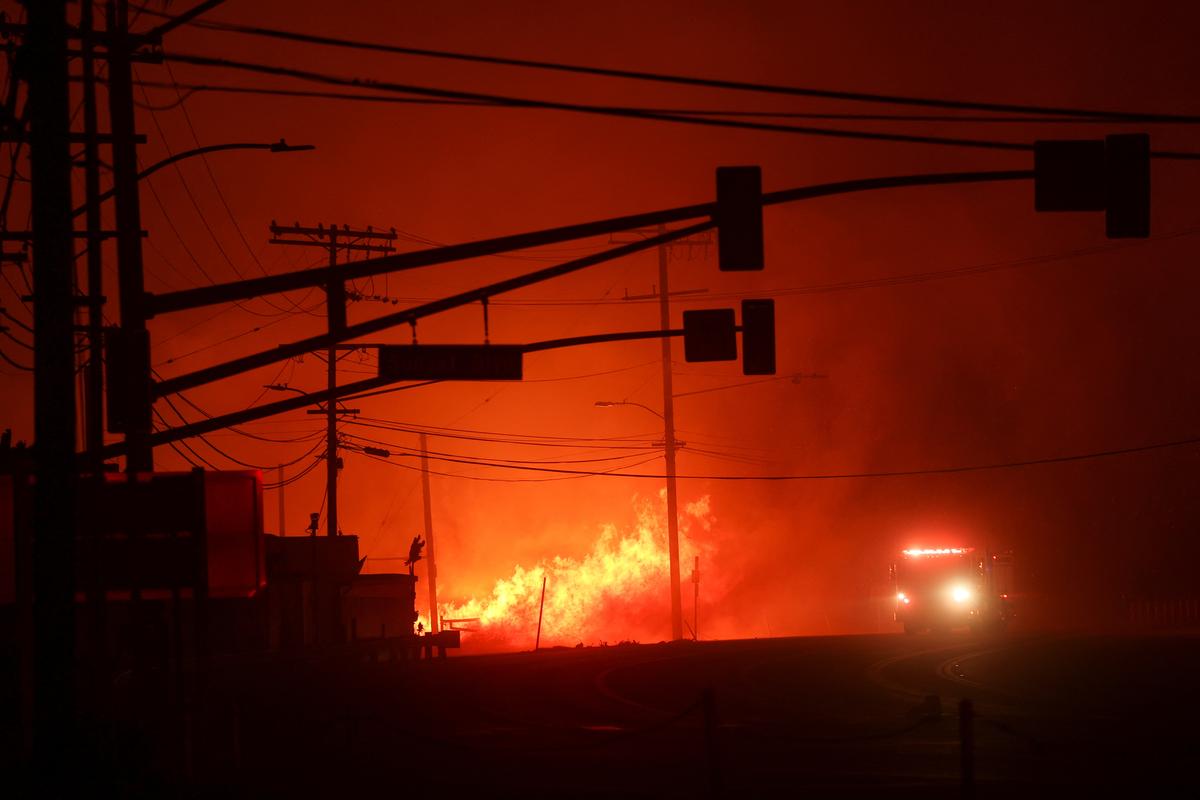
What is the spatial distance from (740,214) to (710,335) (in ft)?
13.2

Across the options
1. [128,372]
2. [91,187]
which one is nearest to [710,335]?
[128,372]

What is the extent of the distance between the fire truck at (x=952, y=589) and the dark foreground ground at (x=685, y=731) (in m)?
12.1

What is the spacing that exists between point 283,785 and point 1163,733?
12.5 meters

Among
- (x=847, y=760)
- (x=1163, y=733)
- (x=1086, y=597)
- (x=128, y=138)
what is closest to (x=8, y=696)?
(x=128, y=138)

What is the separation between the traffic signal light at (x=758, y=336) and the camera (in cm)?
1661

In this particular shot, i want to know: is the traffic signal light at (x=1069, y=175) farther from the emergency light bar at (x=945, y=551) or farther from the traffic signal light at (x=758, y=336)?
the emergency light bar at (x=945, y=551)

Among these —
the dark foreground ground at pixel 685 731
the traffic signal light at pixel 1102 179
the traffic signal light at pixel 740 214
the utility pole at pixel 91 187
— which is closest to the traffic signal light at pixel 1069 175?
the traffic signal light at pixel 1102 179

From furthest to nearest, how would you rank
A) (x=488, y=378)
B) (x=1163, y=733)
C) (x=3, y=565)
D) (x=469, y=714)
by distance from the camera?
(x=469, y=714) < (x=1163, y=733) < (x=488, y=378) < (x=3, y=565)

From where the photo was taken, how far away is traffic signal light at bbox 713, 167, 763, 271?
42.3 feet

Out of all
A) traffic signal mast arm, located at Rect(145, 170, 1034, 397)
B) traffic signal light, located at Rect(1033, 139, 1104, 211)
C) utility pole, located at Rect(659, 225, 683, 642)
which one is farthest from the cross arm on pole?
utility pole, located at Rect(659, 225, 683, 642)

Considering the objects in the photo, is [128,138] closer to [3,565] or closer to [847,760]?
[3,565]

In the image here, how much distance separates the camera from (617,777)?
1666cm

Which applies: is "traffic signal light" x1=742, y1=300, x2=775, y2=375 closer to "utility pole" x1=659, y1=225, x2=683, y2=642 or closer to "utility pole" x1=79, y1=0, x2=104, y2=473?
"utility pole" x1=79, y1=0, x2=104, y2=473

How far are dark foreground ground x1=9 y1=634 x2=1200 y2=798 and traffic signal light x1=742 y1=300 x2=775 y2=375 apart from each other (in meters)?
3.99
